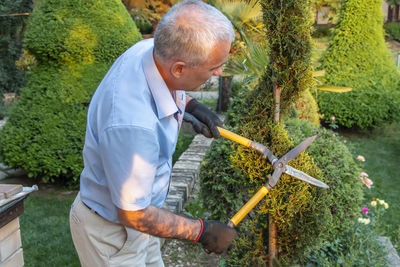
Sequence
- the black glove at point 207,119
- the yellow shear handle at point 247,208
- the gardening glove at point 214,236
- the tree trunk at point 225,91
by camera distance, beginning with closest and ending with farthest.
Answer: the gardening glove at point 214,236 → the yellow shear handle at point 247,208 → the black glove at point 207,119 → the tree trunk at point 225,91

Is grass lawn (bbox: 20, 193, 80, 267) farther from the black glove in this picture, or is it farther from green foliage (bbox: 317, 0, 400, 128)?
green foliage (bbox: 317, 0, 400, 128)

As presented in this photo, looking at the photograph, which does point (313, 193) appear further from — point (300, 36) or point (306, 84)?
point (300, 36)

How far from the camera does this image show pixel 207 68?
1493 millimetres

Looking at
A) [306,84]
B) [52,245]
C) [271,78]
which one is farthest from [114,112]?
[52,245]

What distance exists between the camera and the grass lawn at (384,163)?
4.37 metres

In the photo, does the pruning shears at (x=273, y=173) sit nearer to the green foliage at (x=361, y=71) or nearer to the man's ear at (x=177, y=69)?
the man's ear at (x=177, y=69)

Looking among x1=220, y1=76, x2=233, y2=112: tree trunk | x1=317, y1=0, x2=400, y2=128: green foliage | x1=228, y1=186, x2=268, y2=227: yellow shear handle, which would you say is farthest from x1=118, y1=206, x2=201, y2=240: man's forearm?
x1=220, y1=76, x2=233, y2=112: tree trunk

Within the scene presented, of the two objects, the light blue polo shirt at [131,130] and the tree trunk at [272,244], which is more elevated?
the light blue polo shirt at [131,130]

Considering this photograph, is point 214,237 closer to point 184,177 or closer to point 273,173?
point 273,173

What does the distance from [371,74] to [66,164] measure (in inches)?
237

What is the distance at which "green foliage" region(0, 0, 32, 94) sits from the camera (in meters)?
10.3

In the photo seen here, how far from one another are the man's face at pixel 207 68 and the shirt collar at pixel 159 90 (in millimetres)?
98

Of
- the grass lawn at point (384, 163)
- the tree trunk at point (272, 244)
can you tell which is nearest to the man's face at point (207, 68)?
the tree trunk at point (272, 244)

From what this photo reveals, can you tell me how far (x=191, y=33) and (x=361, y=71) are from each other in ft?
22.6
